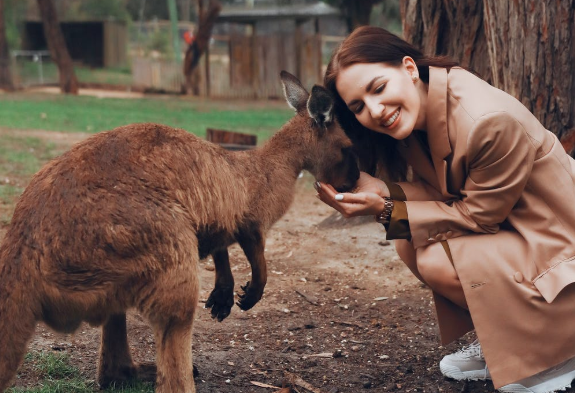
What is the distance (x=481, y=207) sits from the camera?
332 cm

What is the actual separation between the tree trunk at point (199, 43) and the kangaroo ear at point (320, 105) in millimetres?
16476

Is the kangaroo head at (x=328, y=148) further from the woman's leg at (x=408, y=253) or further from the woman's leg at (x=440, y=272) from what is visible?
the woman's leg at (x=440, y=272)

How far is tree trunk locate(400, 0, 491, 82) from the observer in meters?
5.26

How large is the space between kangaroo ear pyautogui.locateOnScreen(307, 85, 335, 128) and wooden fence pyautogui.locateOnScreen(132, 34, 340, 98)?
17.2 m

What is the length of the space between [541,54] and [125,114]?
36.6 ft

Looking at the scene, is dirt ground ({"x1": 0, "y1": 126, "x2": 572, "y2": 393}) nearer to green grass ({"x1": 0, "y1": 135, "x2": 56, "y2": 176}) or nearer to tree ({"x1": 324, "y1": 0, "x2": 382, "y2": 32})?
green grass ({"x1": 0, "y1": 135, "x2": 56, "y2": 176})

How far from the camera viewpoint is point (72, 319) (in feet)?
10.1

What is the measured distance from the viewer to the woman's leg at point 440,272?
3355mm

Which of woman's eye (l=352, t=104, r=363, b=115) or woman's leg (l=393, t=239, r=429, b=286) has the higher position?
woman's eye (l=352, t=104, r=363, b=115)

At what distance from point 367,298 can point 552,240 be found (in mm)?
2000

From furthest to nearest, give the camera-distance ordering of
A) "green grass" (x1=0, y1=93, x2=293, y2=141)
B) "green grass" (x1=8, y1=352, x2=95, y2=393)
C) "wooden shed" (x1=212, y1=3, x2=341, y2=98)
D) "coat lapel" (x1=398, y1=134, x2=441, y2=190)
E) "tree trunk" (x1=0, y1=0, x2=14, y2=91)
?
"tree trunk" (x1=0, y1=0, x2=14, y2=91)
"wooden shed" (x1=212, y1=3, x2=341, y2=98)
"green grass" (x1=0, y1=93, x2=293, y2=141)
"coat lapel" (x1=398, y1=134, x2=441, y2=190)
"green grass" (x1=8, y1=352, x2=95, y2=393)

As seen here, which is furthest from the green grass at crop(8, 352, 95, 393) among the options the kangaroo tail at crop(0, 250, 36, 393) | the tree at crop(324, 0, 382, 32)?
the tree at crop(324, 0, 382, 32)

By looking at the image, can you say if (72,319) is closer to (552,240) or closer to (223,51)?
(552,240)

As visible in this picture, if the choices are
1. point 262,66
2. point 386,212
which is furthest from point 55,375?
point 262,66
